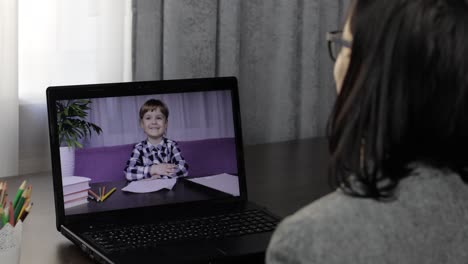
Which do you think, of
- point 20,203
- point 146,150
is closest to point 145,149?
point 146,150

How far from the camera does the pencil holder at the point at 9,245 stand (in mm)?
1132

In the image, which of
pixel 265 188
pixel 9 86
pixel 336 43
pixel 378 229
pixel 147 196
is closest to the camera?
pixel 378 229

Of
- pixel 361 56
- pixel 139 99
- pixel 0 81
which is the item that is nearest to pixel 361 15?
pixel 361 56

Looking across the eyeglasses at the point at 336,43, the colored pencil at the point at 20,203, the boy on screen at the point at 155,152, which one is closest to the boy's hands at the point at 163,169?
the boy on screen at the point at 155,152

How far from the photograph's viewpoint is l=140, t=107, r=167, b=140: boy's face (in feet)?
4.86

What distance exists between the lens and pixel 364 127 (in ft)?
2.66

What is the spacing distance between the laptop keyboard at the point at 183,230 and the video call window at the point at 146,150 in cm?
9

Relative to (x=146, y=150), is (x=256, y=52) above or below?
above

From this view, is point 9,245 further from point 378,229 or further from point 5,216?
point 378,229

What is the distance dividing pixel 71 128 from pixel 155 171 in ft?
0.57

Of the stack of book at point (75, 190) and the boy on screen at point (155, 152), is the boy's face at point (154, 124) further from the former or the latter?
the stack of book at point (75, 190)

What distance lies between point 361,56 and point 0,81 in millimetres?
1321

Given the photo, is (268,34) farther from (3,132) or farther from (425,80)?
(425,80)

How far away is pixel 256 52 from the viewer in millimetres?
2371
